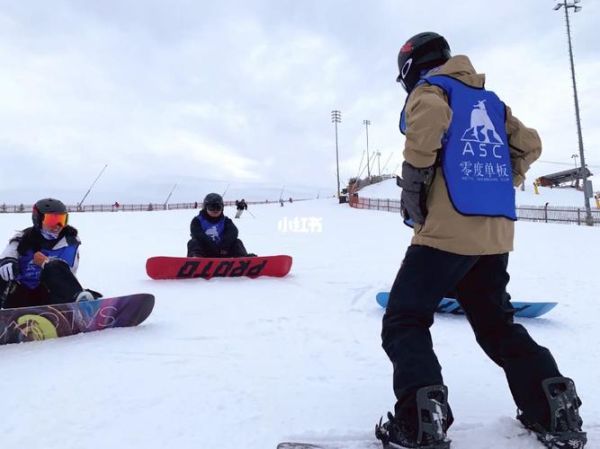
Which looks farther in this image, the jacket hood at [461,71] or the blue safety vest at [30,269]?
the blue safety vest at [30,269]

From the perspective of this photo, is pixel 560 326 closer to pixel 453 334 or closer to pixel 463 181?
pixel 453 334

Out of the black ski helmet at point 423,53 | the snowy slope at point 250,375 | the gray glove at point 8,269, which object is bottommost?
the snowy slope at point 250,375

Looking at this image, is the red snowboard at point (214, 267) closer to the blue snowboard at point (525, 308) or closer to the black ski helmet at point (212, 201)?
the black ski helmet at point (212, 201)

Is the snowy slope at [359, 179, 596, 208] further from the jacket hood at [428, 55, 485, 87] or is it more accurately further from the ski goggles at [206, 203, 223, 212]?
the jacket hood at [428, 55, 485, 87]

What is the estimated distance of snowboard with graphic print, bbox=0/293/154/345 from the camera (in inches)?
118

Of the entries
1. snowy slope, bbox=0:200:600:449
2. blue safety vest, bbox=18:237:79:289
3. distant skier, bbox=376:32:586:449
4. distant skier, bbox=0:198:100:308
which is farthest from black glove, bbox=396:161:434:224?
blue safety vest, bbox=18:237:79:289

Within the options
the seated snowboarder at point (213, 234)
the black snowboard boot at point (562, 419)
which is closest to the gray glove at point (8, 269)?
the seated snowboarder at point (213, 234)

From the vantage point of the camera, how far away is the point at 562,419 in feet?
5.46

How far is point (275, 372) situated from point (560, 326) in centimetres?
249

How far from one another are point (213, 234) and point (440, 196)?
5555mm

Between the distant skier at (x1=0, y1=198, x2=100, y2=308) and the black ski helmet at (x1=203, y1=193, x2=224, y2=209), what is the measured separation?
303 cm

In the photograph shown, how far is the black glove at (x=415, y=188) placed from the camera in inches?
68.6

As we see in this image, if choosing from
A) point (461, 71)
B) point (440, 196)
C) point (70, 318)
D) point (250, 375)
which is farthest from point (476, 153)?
point (70, 318)

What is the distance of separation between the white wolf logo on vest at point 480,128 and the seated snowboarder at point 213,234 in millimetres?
5314
